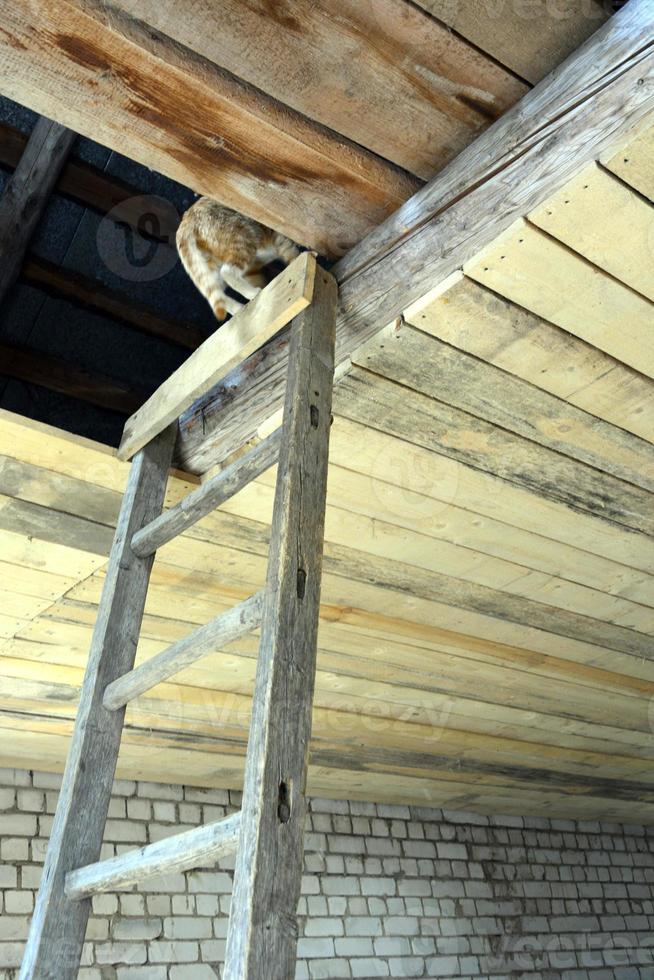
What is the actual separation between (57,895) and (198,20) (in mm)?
1722

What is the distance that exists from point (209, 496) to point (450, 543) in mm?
1030

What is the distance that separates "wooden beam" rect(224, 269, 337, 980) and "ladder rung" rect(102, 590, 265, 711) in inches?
3.1

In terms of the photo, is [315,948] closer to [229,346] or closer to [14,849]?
[14,849]

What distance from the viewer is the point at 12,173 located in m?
4.23

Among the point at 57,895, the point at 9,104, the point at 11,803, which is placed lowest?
the point at 57,895

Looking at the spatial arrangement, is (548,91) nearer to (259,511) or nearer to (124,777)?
(259,511)

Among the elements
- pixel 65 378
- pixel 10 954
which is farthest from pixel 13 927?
pixel 65 378

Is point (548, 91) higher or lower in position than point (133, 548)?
higher

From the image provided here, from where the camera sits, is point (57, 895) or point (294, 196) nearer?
point (57, 895)

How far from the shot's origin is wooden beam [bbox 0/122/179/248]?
13.7 ft

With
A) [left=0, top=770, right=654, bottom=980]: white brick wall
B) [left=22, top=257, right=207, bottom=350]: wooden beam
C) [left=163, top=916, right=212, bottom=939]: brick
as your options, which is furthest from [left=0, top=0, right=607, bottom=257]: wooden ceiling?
[left=163, top=916, right=212, bottom=939]: brick

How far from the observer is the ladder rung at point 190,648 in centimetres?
172

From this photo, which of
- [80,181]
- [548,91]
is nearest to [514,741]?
[80,181]

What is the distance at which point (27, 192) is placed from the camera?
406 centimetres
